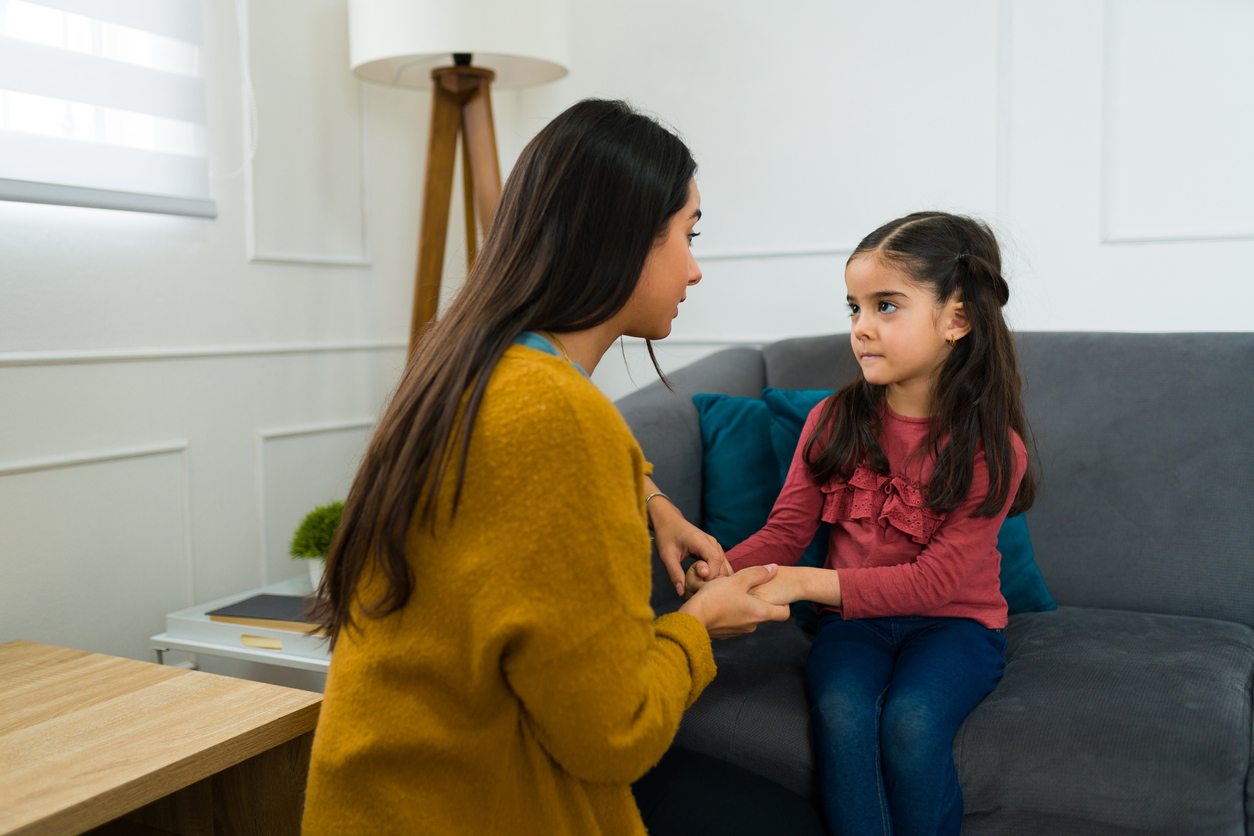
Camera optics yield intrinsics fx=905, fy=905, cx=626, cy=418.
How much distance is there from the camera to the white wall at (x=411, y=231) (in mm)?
1624

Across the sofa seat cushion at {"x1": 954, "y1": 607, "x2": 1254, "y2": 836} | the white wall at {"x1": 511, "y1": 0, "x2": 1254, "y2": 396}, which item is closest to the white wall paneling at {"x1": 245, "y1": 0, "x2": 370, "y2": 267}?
the white wall at {"x1": 511, "y1": 0, "x2": 1254, "y2": 396}

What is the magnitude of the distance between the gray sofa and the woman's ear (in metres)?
0.42

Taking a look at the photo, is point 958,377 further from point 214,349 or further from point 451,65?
point 214,349

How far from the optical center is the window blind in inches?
60.5

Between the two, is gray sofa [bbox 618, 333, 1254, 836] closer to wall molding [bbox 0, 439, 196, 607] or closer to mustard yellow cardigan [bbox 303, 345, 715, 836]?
mustard yellow cardigan [bbox 303, 345, 715, 836]

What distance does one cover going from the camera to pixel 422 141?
2.43m

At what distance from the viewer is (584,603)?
0.70m

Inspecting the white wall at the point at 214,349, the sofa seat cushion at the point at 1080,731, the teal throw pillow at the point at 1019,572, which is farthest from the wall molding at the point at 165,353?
the teal throw pillow at the point at 1019,572

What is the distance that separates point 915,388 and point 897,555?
0.27 metres

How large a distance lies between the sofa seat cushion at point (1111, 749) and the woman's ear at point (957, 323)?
0.51 m

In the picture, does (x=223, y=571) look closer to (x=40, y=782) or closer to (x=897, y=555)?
(x=40, y=782)

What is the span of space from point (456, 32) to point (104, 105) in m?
0.67

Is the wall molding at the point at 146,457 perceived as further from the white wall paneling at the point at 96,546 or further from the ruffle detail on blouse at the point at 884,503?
the ruffle detail on blouse at the point at 884,503

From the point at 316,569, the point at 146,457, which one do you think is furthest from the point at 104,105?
the point at 316,569
